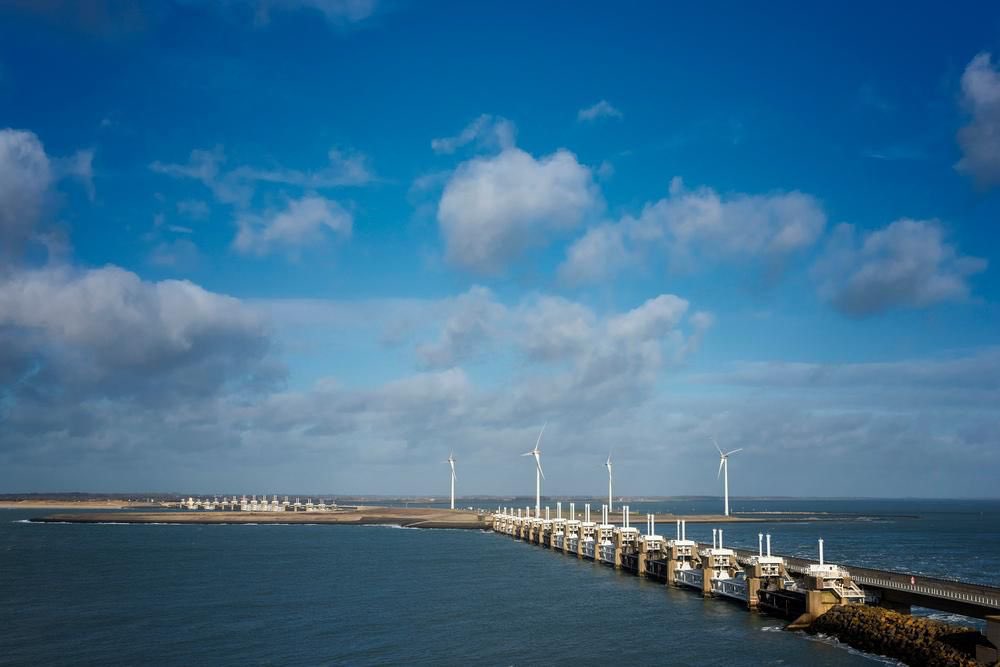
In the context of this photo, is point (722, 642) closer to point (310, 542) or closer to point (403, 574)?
point (403, 574)

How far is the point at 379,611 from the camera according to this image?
225 ft

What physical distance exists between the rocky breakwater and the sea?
110 cm

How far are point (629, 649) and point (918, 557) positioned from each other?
84560mm

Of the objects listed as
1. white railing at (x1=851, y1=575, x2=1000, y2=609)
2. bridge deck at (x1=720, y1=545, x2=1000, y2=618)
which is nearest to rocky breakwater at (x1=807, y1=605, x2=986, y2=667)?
bridge deck at (x1=720, y1=545, x2=1000, y2=618)

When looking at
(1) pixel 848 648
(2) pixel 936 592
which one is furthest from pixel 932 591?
(1) pixel 848 648

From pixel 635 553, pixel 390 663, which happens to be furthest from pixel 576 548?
pixel 390 663

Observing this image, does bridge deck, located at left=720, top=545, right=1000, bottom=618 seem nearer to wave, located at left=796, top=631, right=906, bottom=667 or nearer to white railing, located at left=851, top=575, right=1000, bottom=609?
white railing, located at left=851, top=575, right=1000, bottom=609

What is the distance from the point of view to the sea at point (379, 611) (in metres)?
52.6

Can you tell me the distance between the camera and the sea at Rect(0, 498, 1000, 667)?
52562mm

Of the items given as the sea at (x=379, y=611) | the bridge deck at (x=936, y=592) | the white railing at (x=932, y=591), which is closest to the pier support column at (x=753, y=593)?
the sea at (x=379, y=611)

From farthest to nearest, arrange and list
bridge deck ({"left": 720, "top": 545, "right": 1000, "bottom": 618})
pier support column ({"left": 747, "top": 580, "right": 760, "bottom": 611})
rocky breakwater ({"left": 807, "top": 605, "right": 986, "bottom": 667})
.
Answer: pier support column ({"left": 747, "top": 580, "right": 760, "bottom": 611}), bridge deck ({"left": 720, "top": 545, "right": 1000, "bottom": 618}), rocky breakwater ({"left": 807, "top": 605, "right": 986, "bottom": 667})

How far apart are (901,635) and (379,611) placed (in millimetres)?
37984

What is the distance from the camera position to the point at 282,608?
70.6 meters

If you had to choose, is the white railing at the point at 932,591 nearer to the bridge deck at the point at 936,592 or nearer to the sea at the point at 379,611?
the bridge deck at the point at 936,592
